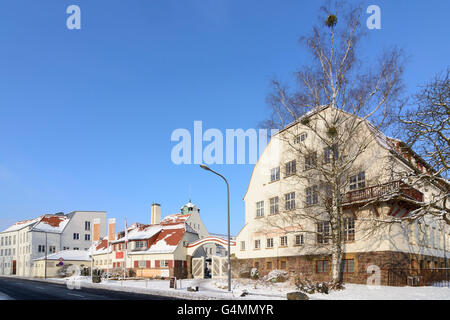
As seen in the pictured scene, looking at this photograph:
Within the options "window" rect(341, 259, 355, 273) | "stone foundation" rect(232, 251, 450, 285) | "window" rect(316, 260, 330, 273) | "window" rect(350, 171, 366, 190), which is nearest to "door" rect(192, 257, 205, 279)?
"stone foundation" rect(232, 251, 450, 285)

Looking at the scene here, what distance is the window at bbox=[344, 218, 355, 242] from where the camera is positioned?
3056 cm

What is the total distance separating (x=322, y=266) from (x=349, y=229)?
13.9ft

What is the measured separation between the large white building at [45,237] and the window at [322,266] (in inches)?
1999

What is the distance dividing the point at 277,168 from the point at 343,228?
1073cm

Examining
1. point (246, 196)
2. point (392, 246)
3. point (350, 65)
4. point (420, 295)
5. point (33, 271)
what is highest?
point (350, 65)

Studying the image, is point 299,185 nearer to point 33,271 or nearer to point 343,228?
point 343,228

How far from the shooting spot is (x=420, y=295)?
21.8m

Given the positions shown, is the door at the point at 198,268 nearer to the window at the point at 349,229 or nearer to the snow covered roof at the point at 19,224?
the window at the point at 349,229

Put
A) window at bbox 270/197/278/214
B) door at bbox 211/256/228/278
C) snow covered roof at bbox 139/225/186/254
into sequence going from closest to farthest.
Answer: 1. window at bbox 270/197/278/214
2. door at bbox 211/256/228/278
3. snow covered roof at bbox 139/225/186/254

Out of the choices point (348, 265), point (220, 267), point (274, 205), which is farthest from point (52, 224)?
point (348, 265)

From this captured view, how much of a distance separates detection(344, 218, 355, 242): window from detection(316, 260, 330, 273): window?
2.86 meters

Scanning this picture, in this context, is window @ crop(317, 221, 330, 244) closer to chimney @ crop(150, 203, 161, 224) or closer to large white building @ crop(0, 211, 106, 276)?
chimney @ crop(150, 203, 161, 224)

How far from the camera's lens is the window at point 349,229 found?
30.6 m
